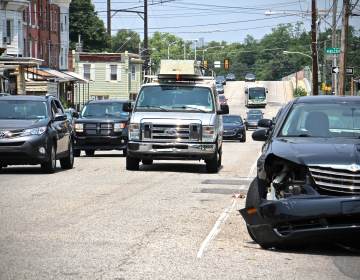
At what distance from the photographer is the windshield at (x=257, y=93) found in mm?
106500

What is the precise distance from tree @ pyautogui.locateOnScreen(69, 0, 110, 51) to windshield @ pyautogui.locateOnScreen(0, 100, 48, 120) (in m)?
95.1

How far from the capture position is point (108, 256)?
31.4ft

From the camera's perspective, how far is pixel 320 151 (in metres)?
9.91

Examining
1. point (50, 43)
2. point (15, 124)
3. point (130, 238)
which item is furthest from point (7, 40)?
point (130, 238)

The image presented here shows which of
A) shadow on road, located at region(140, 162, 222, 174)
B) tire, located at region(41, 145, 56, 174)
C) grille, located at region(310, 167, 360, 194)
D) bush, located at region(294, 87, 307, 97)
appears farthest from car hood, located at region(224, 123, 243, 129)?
bush, located at region(294, 87, 307, 97)

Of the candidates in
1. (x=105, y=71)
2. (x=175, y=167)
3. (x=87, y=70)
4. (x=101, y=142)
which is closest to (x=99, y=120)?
(x=101, y=142)

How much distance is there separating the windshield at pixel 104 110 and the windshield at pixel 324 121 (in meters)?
18.2

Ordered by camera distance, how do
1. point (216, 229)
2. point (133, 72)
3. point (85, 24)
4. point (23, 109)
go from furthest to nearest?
point (85, 24)
point (133, 72)
point (23, 109)
point (216, 229)

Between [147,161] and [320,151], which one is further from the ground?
[320,151]

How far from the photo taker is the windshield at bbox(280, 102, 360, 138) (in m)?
11.2

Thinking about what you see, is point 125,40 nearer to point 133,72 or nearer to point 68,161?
point 133,72

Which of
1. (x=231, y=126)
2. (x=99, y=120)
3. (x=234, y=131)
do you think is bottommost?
(x=234, y=131)

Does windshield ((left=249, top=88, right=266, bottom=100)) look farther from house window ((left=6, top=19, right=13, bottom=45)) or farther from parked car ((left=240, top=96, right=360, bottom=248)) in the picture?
parked car ((left=240, top=96, right=360, bottom=248))

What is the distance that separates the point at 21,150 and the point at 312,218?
1166 cm
